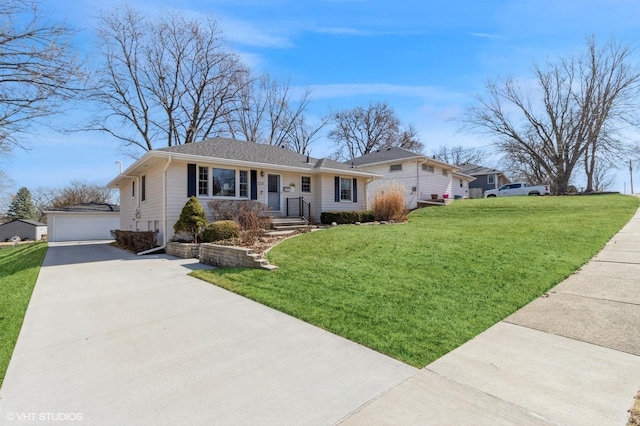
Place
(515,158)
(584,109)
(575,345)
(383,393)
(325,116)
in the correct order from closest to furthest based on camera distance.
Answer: (383,393)
(575,345)
(584,109)
(515,158)
(325,116)

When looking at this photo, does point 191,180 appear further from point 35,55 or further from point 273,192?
point 35,55

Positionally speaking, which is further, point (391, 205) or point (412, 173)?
point (412, 173)

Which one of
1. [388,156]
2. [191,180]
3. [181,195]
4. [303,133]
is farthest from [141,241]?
[303,133]

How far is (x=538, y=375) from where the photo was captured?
2570 mm

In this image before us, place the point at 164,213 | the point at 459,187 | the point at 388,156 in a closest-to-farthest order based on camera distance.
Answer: the point at 164,213 → the point at 388,156 → the point at 459,187

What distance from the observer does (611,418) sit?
6.71 ft

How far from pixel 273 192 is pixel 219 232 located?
466cm

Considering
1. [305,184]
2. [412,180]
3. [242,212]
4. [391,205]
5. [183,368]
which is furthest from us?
[412,180]

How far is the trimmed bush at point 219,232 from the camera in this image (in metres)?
9.11

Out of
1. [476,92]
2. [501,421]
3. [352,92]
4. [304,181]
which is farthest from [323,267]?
[476,92]

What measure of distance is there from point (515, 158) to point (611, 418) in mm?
32444

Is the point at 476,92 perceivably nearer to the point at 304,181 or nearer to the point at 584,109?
the point at 584,109

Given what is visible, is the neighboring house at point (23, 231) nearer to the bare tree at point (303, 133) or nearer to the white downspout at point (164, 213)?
the bare tree at point (303, 133)

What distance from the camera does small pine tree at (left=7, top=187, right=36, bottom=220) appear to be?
45213mm
